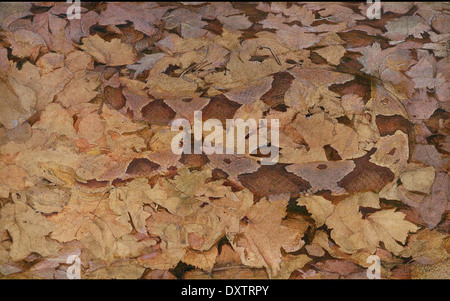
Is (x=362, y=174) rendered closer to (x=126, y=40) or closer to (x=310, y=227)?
(x=310, y=227)

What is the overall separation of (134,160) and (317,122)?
514mm
